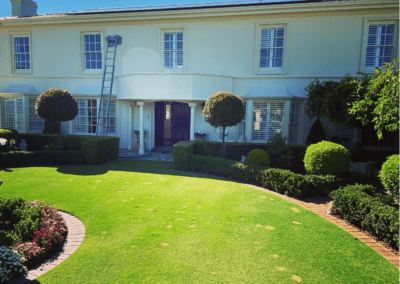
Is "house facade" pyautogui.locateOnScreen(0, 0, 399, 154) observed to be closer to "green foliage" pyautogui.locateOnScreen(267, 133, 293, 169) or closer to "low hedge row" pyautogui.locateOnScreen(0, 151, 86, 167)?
"green foliage" pyautogui.locateOnScreen(267, 133, 293, 169)

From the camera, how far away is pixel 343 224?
18.7ft

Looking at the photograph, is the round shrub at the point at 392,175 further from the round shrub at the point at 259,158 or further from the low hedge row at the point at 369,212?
the round shrub at the point at 259,158

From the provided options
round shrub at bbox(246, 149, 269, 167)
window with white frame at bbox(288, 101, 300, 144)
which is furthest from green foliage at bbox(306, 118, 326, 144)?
round shrub at bbox(246, 149, 269, 167)

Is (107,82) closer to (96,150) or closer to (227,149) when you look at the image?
(96,150)

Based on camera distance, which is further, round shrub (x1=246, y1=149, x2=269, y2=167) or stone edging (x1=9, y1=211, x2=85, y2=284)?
round shrub (x1=246, y1=149, x2=269, y2=167)

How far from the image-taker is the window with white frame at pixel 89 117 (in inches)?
624

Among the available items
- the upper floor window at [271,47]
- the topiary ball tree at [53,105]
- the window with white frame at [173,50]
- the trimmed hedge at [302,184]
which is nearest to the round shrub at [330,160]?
the trimmed hedge at [302,184]

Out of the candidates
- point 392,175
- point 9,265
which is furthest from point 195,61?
point 9,265

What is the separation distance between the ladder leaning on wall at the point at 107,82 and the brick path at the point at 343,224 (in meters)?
10.7

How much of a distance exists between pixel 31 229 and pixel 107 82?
12705 mm

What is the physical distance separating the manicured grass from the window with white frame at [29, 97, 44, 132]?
949cm

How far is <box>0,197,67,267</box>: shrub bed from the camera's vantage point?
4.02 meters

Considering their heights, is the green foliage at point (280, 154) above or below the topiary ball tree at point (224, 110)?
below

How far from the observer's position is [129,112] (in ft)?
50.7
